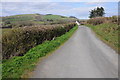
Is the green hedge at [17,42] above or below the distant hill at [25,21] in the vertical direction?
below

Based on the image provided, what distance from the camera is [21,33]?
12.1 m

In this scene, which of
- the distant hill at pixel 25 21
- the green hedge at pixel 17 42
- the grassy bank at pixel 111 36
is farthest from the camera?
the distant hill at pixel 25 21

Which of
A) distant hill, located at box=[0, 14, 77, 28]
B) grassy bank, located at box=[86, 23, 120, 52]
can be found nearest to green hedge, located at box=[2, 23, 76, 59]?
grassy bank, located at box=[86, 23, 120, 52]

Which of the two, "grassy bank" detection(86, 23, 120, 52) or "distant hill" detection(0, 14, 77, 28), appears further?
"distant hill" detection(0, 14, 77, 28)

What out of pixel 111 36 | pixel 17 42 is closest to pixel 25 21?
pixel 111 36

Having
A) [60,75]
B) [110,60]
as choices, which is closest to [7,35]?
[60,75]

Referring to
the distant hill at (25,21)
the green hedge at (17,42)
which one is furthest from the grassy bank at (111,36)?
the distant hill at (25,21)

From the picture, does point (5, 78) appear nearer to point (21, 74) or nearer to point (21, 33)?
point (21, 74)

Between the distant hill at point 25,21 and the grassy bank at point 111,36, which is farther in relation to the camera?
the distant hill at point 25,21

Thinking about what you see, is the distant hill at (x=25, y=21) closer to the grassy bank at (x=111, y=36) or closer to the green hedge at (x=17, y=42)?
the green hedge at (x=17, y=42)

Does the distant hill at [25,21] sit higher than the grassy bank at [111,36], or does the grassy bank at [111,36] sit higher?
the distant hill at [25,21]

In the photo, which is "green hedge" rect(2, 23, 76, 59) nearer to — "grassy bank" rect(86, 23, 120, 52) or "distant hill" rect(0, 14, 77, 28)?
"grassy bank" rect(86, 23, 120, 52)

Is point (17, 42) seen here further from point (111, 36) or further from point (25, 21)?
point (25, 21)

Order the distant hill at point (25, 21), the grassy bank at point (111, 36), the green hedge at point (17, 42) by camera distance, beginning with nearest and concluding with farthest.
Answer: the green hedge at point (17, 42) → the grassy bank at point (111, 36) → the distant hill at point (25, 21)
